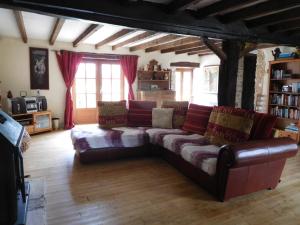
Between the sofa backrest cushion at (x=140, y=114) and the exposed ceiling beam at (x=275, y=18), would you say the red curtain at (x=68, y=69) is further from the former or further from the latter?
A: the exposed ceiling beam at (x=275, y=18)

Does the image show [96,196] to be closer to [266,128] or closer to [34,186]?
[34,186]

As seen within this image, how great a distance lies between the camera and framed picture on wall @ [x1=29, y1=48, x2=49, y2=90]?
551 cm

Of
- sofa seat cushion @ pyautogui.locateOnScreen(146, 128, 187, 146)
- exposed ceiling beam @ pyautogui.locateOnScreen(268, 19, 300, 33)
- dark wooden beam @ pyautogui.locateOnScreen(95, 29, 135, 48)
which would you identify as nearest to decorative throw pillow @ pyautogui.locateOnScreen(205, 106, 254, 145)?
sofa seat cushion @ pyautogui.locateOnScreen(146, 128, 187, 146)

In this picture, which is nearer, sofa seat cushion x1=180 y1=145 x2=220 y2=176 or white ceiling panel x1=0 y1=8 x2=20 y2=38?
sofa seat cushion x1=180 y1=145 x2=220 y2=176

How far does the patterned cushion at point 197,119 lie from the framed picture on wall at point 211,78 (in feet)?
11.7

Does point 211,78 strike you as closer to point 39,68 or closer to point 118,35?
point 118,35

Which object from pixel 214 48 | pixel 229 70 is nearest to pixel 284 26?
pixel 229 70

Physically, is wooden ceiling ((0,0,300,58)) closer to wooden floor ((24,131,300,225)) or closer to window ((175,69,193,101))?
wooden floor ((24,131,300,225))

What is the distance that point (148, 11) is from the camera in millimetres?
2797

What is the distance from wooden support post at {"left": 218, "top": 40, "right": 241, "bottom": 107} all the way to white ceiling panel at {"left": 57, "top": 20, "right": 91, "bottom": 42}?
2398 millimetres

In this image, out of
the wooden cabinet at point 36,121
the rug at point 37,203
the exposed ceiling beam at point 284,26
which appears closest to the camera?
the rug at point 37,203

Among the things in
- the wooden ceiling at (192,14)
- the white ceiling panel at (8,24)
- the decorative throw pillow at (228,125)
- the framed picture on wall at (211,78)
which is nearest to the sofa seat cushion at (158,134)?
the decorative throw pillow at (228,125)

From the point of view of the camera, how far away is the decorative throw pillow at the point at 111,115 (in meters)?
4.12

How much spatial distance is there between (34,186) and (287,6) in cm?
354
